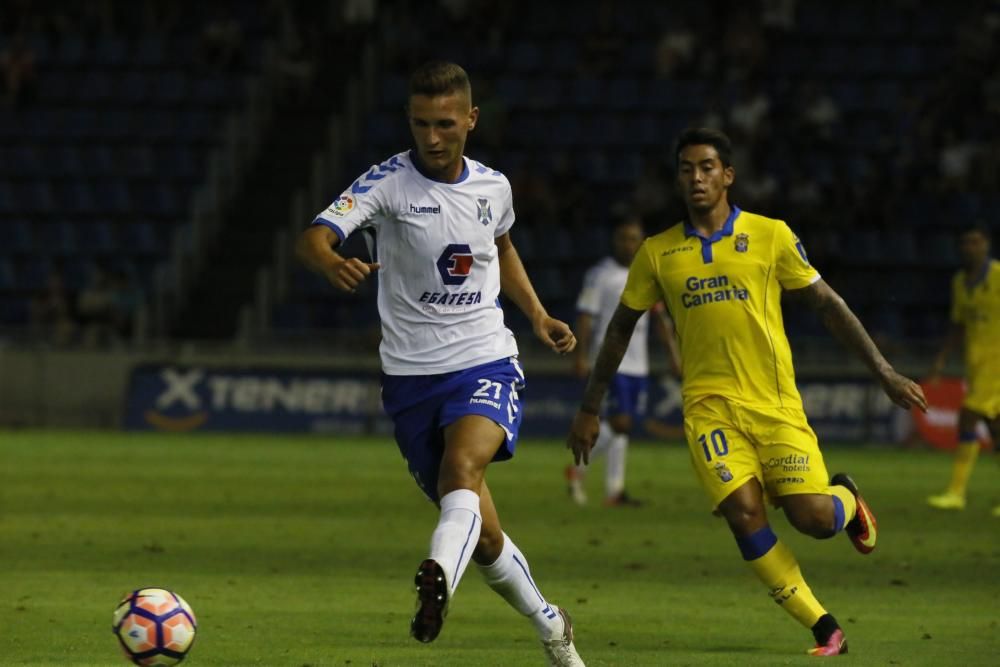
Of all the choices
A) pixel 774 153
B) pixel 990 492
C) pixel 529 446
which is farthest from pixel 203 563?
pixel 774 153

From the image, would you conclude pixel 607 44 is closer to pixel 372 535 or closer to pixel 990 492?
pixel 990 492

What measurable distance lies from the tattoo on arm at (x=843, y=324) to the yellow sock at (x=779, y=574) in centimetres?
90

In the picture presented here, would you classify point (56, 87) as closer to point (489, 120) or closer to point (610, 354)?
point (489, 120)

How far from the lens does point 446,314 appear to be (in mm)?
7375

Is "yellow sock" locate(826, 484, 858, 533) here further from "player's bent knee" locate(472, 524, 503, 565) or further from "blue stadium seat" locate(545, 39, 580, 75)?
"blue stadium seat" locate(545, 39, 580, 75)

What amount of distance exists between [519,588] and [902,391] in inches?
76.6

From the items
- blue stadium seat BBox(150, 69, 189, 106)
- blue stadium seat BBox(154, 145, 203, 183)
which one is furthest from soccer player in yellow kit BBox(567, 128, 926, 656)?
blue stadium seat BBox(150, 69, 189, 106)

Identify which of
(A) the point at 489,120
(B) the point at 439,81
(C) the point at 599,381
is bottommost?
(A) the point at 489,120

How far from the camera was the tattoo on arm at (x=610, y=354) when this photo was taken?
27.4 feet

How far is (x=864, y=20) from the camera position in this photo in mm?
30828

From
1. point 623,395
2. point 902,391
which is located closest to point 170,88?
point 623,395

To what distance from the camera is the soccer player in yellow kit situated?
831 cm

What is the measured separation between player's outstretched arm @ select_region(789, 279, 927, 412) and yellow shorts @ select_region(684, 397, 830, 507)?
468 millimetres

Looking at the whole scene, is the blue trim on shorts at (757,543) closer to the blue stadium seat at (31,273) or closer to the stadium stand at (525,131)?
the stadium stand at (525,131)
